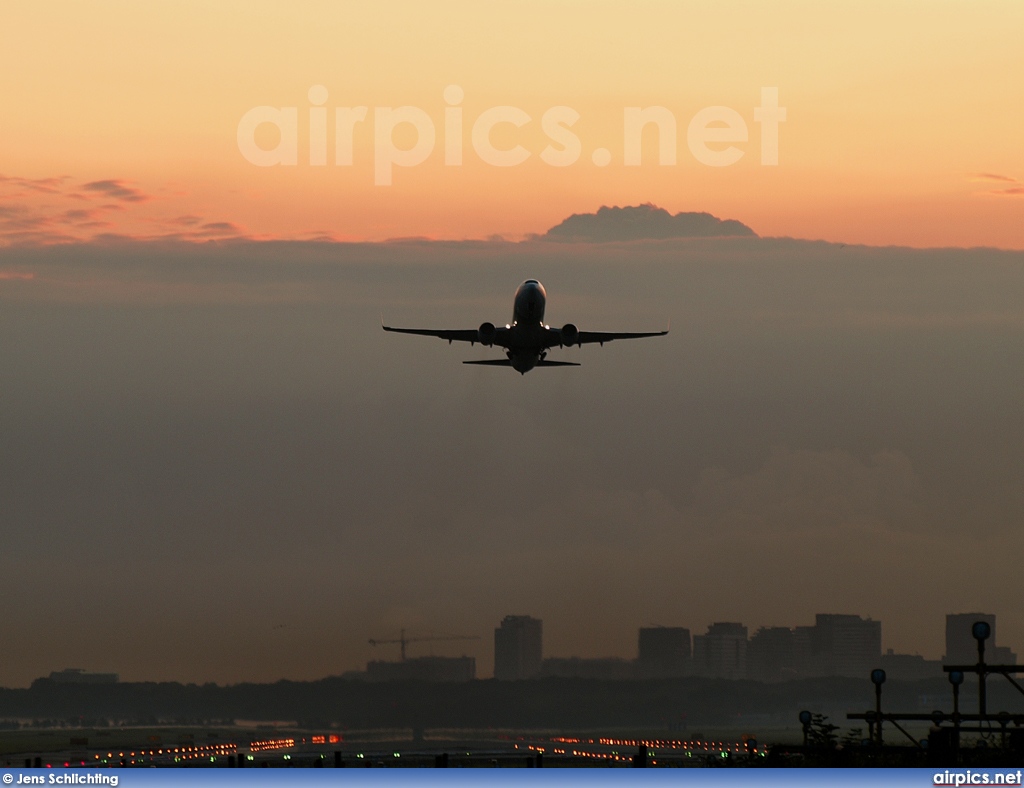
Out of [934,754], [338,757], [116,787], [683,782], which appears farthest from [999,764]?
[116,787]

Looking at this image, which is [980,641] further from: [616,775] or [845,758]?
[616,775]

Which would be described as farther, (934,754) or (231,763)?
(231,763)

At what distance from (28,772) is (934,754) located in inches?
1632

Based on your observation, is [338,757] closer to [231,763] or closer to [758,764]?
[231,763]

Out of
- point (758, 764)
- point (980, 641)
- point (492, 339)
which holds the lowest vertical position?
point (758, 764)

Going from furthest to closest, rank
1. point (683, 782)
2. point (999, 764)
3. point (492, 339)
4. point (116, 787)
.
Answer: point (492, 339) → point (999, 764) → point (116, 787) → point (683, 782)

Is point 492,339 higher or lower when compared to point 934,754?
higher

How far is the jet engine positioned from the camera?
132250 millimetres

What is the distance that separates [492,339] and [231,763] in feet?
173

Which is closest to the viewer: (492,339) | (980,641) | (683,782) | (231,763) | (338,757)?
(683,782)

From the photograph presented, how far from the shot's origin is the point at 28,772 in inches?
1911

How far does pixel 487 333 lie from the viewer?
13262 cm

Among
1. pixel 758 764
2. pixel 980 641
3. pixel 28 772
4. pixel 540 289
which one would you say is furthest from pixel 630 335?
pixel 28 772

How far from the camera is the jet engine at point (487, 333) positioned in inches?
5207
